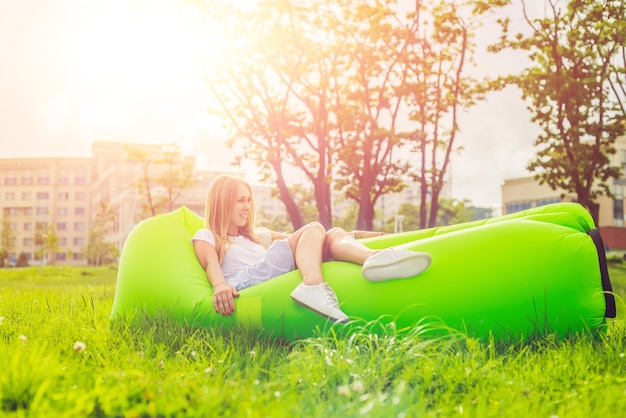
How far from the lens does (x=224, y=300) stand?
359 centimetres

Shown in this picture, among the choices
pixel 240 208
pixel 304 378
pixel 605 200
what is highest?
pixel 605 200

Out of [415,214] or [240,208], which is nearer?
[240,208]

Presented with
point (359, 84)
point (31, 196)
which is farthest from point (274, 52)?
point (31, 196)

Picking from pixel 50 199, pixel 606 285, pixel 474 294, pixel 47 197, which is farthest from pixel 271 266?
pixel 47 197

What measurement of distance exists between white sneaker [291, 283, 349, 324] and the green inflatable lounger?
0.17 ft

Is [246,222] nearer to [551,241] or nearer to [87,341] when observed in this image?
[87,341]

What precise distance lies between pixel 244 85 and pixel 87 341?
439 inches

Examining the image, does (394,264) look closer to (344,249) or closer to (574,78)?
(344,249)

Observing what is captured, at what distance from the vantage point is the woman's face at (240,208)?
4.18 m

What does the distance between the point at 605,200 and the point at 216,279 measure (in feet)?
155

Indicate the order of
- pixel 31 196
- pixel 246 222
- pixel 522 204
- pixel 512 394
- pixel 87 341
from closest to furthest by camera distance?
pixel 512 394 < pixel 87 341 < pixel 246 222 < pixel 522 204 < pixel 31 196

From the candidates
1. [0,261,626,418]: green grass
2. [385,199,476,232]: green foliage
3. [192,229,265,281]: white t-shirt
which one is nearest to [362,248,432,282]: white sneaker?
[0,261,626,418]: green grass

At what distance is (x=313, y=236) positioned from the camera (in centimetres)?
372

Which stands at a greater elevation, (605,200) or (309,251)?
(605,200)
